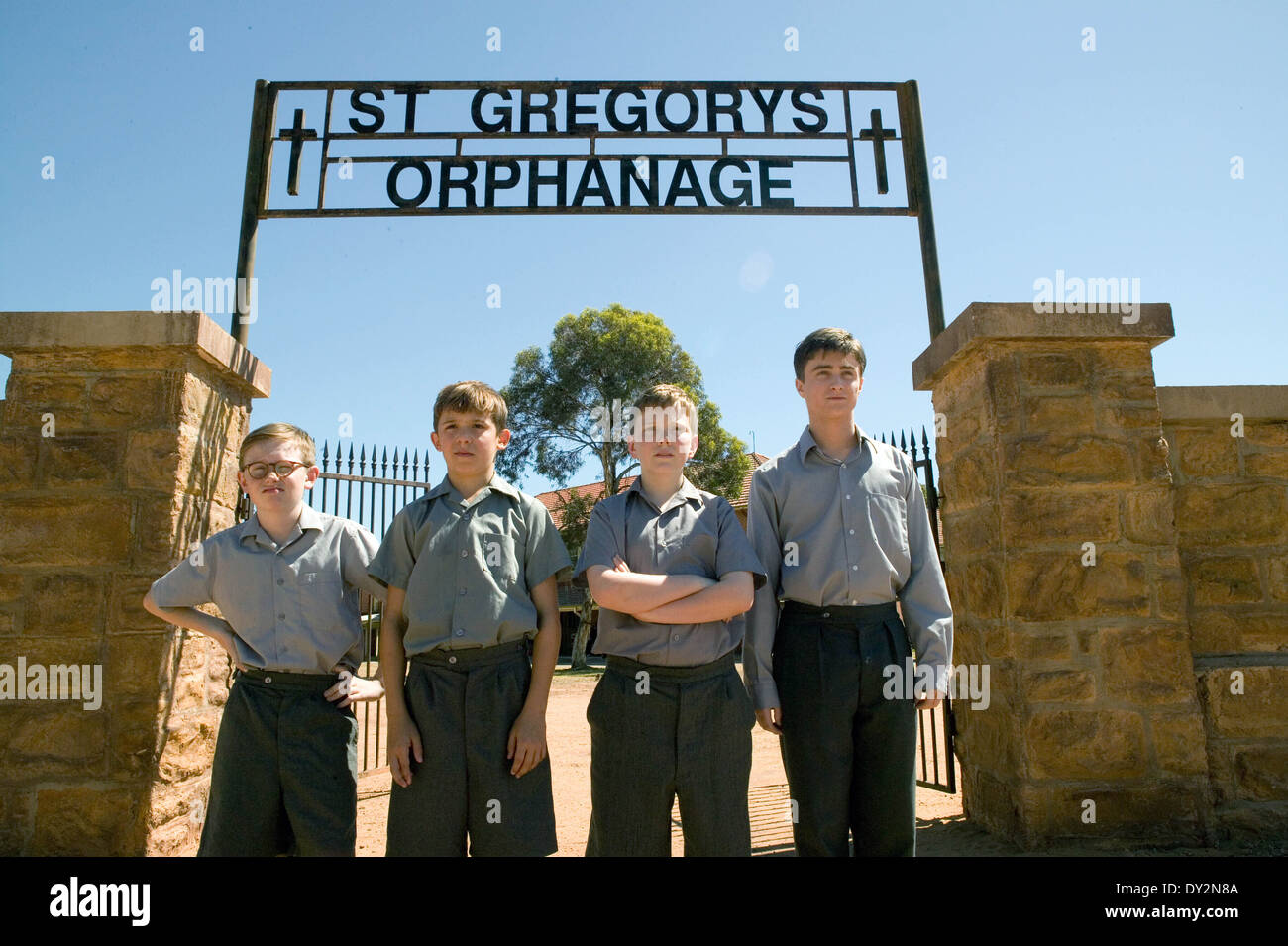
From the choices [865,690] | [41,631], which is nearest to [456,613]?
[865,690]

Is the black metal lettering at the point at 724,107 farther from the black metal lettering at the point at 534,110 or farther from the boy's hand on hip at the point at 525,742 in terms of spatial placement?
the boy's hand on hip at the point at 525,742

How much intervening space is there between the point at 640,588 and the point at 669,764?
1.68ft

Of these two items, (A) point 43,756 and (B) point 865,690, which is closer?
(B) point 865,690

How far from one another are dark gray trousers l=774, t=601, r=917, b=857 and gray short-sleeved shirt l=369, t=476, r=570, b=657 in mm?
862

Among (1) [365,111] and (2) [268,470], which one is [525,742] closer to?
(2) [268,470]

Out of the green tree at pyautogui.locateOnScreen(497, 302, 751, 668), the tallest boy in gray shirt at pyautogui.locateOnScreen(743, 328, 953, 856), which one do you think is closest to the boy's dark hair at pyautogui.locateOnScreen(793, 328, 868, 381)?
the tallest boy in gray shirt at pyautogui.locateOnScreen(743, 328, 953, 856)

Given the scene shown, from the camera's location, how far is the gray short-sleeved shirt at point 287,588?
2457mm

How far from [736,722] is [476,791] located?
0.78 metres

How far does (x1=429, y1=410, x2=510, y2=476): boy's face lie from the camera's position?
245 centimetres

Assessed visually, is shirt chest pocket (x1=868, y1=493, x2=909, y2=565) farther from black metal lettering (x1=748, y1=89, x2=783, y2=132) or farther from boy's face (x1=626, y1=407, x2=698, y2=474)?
black metal lettering (x1=748, y1=89, x2=783, y2=132)

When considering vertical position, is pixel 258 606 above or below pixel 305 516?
below

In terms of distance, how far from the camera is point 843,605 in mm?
2455

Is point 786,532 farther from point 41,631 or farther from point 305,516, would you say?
point 41,631
